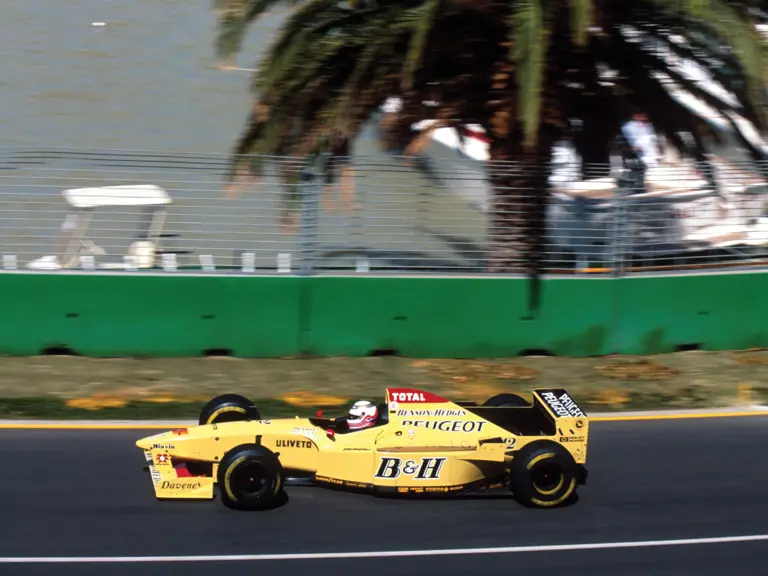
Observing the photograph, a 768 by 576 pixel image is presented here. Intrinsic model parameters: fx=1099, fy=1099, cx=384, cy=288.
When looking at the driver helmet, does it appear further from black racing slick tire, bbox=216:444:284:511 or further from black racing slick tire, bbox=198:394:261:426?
black racing slick tire, bbox=198:394:261:426

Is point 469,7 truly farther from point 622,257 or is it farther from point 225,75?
point 225,75

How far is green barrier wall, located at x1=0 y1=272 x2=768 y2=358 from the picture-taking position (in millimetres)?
12602

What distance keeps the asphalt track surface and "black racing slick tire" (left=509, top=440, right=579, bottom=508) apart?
4.1 inches

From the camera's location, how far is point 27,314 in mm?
12547

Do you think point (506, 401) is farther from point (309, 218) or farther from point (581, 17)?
point (581, 17)

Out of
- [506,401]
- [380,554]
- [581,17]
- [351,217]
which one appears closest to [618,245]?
[581,17]

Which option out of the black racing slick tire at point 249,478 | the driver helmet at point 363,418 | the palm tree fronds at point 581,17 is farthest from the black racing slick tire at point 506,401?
the palm tree fronds at point 581,17

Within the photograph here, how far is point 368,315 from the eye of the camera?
511 inches

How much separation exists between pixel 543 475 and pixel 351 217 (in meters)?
5.40

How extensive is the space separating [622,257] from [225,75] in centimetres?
1543

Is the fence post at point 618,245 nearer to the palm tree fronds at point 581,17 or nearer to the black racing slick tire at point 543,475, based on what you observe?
the palm tree fronds at point 581,17

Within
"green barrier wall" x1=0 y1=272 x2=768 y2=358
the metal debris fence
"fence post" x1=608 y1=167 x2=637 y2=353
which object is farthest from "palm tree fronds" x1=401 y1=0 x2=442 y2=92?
"fence post" x1=608 y1=167 x2=637 y2=353

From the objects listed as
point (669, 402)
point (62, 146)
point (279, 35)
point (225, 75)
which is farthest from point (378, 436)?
point (225, 75)

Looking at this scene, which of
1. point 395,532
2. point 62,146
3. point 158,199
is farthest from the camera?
point 62,146
